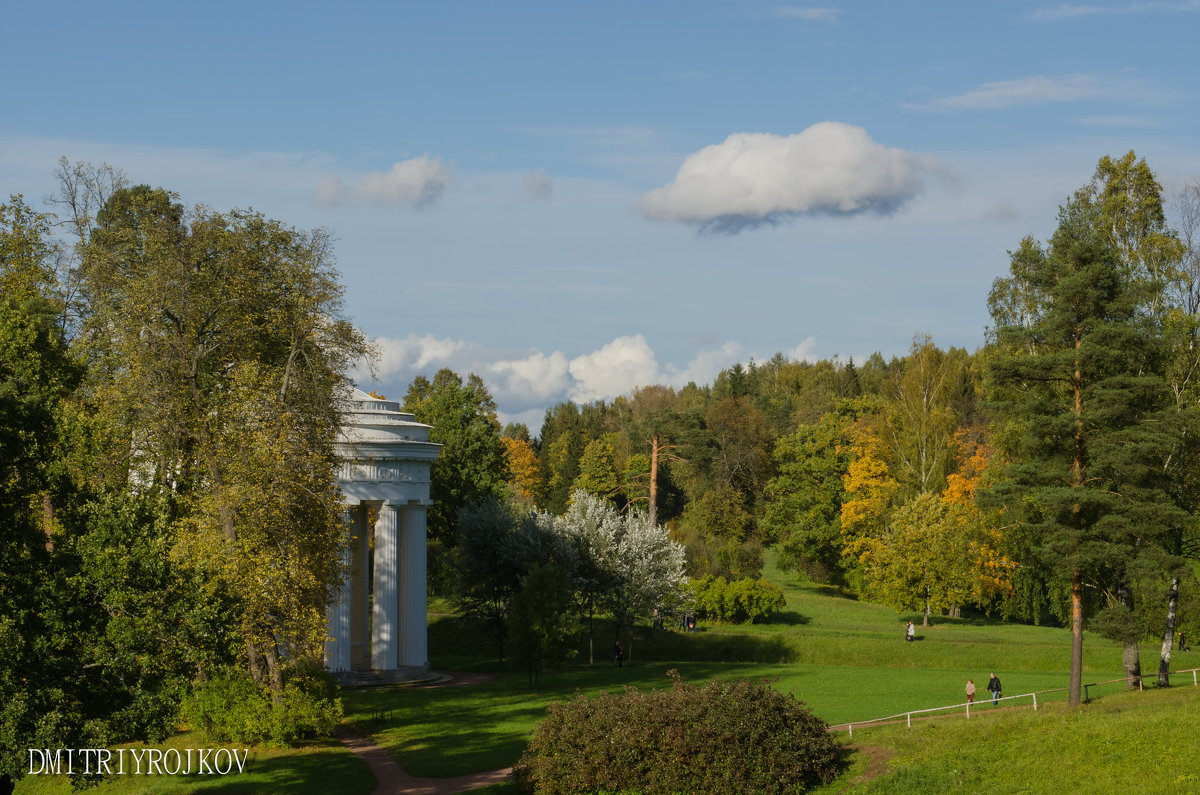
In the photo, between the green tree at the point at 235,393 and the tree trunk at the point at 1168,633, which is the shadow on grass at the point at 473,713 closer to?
the green tree at the point at 235,393

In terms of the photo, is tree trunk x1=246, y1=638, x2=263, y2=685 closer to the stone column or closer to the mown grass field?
the mown grass field

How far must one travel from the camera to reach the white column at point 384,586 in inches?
1666

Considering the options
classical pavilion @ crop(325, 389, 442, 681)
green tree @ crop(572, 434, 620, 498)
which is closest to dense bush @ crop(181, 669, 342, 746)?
classical pavilion @ crop(325, 389, 442, 681)

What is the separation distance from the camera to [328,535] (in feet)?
98.9

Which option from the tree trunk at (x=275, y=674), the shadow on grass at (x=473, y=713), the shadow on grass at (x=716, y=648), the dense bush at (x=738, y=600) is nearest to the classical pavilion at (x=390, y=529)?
the shadow on grass at (x=473, y=713)

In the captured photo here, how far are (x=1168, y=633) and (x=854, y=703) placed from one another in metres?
11.8

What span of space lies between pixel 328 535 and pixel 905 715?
17.7 metres

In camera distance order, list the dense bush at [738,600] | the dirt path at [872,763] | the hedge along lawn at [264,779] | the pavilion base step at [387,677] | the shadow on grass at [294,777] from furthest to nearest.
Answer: the dense bush at [738,600] → the pavilion base step at [387,677] → the dirt path at [872,763] → the shadow on grass at [294,777] → the hedge along lawn at [264,779]

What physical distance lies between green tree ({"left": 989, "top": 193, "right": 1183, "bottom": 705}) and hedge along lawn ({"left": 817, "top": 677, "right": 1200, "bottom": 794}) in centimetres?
567

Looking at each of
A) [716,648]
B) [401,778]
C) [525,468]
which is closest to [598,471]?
[525,468]

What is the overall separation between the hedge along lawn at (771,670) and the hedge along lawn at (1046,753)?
202 inches

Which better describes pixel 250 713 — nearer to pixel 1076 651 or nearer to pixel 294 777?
pixel 294 777

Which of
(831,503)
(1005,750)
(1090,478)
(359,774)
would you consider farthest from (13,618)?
(831,503)

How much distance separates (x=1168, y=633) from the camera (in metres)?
39.1
